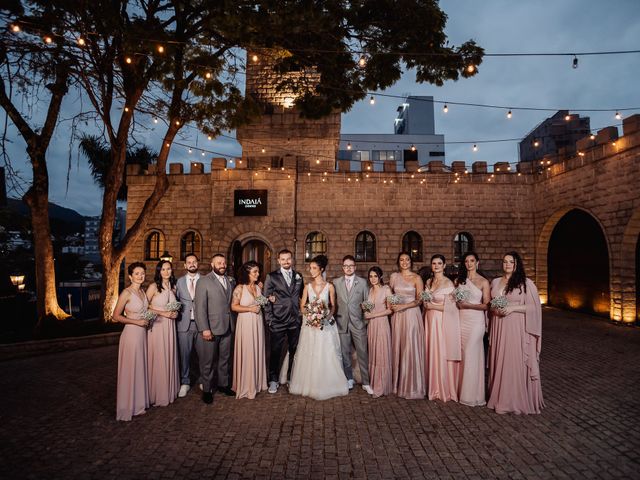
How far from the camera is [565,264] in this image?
13.0 m

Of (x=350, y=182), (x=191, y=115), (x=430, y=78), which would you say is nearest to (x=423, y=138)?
(x=350, y=182)

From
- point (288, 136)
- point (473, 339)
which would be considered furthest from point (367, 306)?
point (288, 136)

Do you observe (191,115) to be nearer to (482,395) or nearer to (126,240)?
(126,240)

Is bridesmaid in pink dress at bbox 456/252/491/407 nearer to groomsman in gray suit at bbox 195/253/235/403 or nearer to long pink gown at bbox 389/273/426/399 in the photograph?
long pink gown at bbox 389/273/426/399

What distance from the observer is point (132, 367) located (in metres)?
4.28

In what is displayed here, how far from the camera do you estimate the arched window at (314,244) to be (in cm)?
1398

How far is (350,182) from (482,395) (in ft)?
34.4

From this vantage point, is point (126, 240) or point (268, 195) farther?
point (268, 195)

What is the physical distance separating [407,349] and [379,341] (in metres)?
0.43

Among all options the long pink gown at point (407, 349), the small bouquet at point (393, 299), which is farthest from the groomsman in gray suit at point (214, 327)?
the long pink gown at point (407, 349)

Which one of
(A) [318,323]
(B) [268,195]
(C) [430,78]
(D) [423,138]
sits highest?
(D) [423,138]

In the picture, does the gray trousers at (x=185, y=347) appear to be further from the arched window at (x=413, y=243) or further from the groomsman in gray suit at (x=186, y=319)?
the arched window at (x=413, y=243)

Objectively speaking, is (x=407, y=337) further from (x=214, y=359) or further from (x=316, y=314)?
(x=214, y=359)

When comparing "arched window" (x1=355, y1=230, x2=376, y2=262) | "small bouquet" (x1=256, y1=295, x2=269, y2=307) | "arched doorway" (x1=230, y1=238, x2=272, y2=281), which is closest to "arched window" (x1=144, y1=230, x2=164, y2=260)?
"arched doorway" (x1=230, y1=238, x2=272, y2=281)
